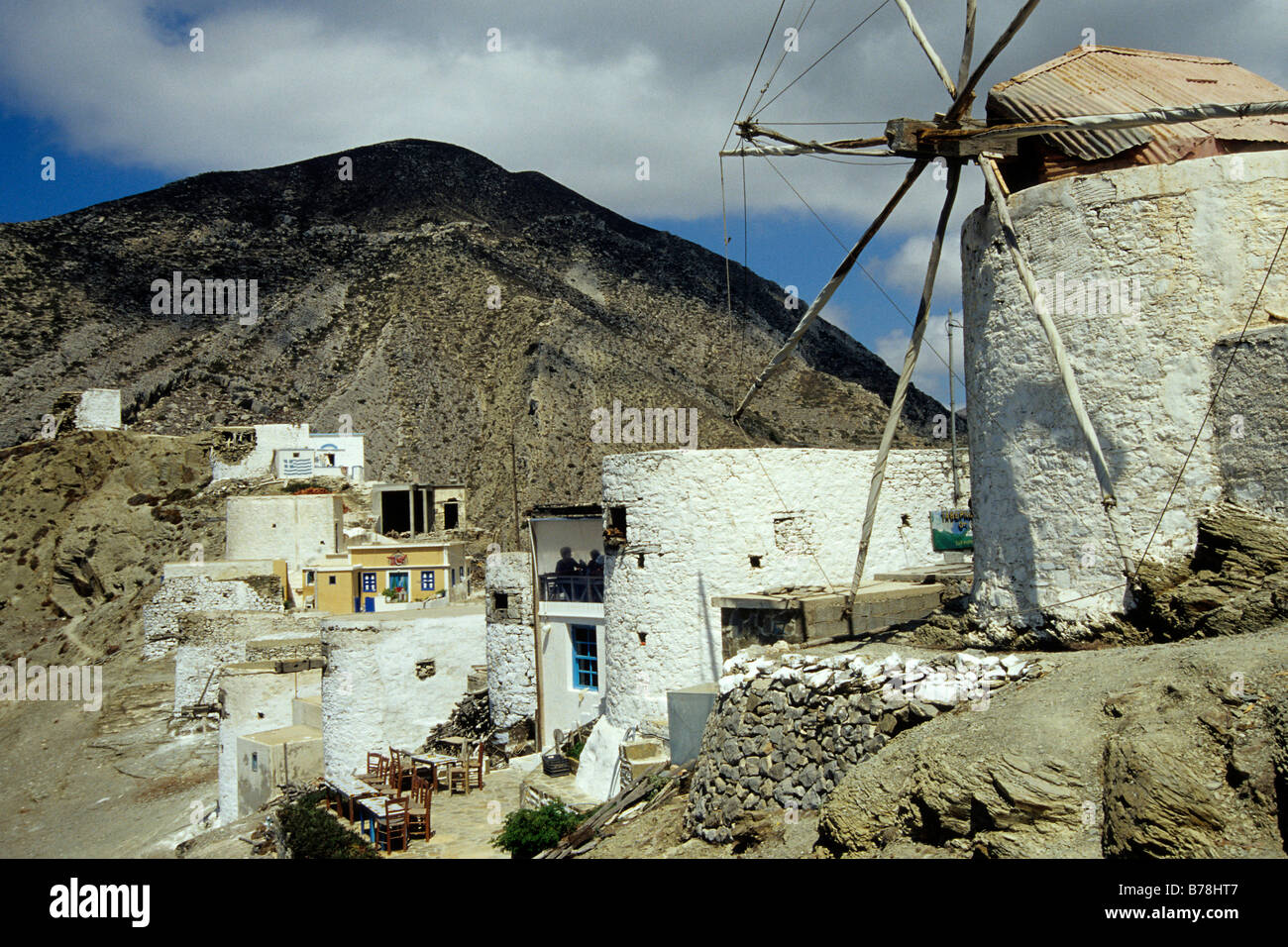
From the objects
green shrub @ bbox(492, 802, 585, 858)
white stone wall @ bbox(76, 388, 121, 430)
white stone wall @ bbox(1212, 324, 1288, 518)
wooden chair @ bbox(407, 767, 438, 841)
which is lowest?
wooden chair @ bbox(407, 767, 438, 841)

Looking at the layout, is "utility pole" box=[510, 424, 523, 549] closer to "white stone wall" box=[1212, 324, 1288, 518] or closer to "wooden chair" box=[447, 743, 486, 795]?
"wooden chair" box=[447, 743, 486, 795]

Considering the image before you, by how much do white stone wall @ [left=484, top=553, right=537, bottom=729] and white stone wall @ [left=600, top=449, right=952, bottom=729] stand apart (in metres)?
3.69

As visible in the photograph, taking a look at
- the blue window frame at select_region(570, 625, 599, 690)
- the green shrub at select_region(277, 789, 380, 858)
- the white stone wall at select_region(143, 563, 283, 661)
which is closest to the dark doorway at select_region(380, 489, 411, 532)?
the white stone wall at select_region(143, 563, 283, 661)

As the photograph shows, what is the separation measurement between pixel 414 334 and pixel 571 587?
61700 mm

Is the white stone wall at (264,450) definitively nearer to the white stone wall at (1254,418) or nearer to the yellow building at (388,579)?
the yellow building at (388,579)

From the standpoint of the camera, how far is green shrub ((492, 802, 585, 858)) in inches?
552

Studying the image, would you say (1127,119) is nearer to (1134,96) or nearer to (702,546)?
(1134,96)

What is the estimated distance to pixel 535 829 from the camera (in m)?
14.4

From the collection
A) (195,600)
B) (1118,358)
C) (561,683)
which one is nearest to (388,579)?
(195,600)

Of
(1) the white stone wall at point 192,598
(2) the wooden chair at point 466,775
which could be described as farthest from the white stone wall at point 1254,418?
(1) the white stone wall at point 192,598

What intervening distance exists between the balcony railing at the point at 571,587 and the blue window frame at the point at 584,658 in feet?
2.01

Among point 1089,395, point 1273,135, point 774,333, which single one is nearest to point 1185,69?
point 1273,135
